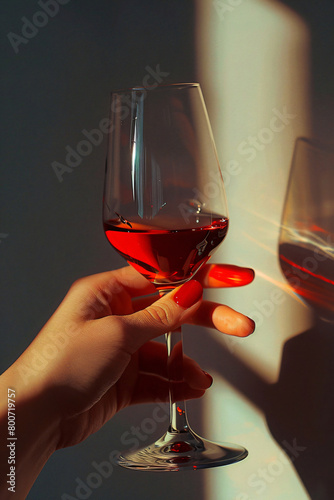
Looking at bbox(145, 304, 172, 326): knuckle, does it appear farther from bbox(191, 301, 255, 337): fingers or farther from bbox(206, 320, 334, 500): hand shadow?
bbox(206, 320, 334, 500): hand shadow

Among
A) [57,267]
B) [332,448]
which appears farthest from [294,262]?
→ [57,267]

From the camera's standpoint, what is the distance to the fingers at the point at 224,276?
2.74ft

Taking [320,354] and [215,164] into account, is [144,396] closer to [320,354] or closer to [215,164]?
[320,354]

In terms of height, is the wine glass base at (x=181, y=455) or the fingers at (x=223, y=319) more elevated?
the fingers at (x=223, y=319)

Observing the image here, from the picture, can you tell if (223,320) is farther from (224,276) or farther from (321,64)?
(321,64)

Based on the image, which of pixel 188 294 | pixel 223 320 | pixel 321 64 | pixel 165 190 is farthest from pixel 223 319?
pixel 321 64

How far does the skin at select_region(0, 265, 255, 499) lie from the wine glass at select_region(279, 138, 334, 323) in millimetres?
83

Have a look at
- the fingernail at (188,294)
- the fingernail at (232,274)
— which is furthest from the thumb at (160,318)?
the fingernail at (232,274)

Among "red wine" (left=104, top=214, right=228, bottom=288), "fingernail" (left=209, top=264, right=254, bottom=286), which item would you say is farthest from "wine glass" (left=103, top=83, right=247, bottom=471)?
"fingernail" (left=209, top=264, right=254, bottom=286)

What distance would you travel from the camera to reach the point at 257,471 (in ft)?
2.98

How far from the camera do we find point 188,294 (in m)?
0.73

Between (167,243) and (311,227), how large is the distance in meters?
0.26

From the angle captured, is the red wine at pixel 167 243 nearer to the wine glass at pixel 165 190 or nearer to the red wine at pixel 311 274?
the wine glass at pixel 165 190

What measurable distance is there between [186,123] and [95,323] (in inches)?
11.5
